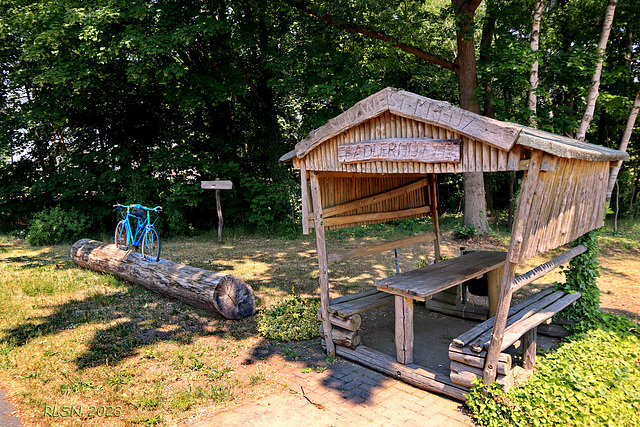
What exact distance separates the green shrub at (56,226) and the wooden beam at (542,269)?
49.1 feet

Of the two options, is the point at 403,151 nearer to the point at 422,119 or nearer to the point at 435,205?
the point at 422,119

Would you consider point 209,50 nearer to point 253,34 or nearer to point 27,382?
point 253,34

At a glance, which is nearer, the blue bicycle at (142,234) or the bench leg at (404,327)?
the bench leg at (404,327)

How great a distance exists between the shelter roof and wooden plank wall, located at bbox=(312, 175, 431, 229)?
895mm

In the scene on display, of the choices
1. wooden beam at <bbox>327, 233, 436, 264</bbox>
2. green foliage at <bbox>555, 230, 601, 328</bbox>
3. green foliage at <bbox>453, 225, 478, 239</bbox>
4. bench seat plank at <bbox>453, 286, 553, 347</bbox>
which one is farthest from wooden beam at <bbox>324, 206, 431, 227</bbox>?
green foliage at <bbox>453, 225, 478, 239</bbox>

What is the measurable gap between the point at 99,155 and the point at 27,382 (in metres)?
12.4

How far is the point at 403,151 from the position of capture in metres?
4.39

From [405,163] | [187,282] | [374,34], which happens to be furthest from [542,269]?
[374,34]

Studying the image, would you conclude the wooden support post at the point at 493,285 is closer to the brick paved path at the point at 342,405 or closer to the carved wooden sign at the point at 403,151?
the brick paved path at the point at 342,405

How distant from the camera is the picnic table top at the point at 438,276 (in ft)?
15.7

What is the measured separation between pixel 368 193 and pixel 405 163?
2327 millimetres

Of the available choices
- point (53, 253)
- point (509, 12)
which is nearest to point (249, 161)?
point (53, 253)

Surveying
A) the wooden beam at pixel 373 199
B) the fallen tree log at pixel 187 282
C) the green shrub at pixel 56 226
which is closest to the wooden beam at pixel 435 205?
the wooden beam at pixel 373 199

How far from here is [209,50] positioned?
14.4m
